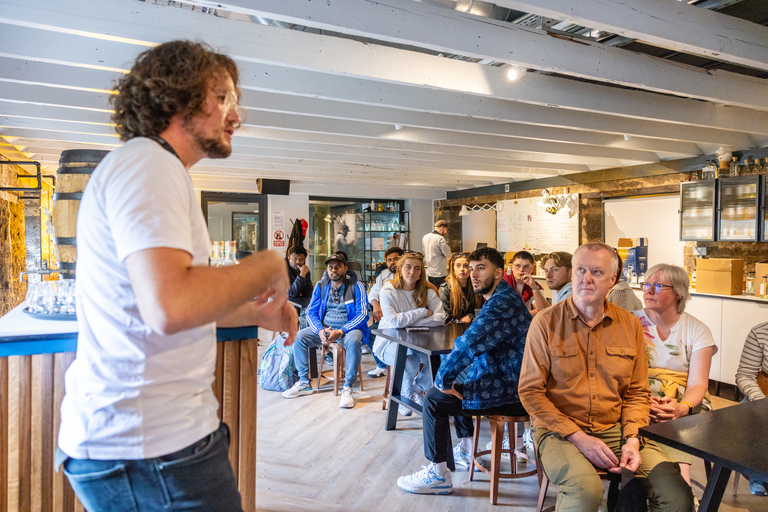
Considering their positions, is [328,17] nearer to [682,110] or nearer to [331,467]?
[331,467]

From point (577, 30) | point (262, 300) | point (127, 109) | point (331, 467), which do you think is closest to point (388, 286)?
point (331, 467)

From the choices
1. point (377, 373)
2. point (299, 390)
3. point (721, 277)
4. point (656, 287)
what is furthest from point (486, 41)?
point (721, 277)

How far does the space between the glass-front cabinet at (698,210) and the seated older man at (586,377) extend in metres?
4.04

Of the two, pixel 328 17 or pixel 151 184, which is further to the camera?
pixel 328 17

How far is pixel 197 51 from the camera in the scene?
97 cm

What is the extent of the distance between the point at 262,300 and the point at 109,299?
38cm

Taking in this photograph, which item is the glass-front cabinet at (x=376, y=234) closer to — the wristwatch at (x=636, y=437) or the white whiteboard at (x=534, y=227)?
the white whiteboard at (x=534, y=227)

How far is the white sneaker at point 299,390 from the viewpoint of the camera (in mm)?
4461

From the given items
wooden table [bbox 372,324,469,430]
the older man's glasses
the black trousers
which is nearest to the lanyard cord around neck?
the black trousers

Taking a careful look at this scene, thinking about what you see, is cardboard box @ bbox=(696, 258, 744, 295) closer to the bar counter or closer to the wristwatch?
the wristwatch

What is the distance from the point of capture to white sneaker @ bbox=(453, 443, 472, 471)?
3.13 m

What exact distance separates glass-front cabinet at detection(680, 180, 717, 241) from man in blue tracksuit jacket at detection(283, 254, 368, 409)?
12.4 ft

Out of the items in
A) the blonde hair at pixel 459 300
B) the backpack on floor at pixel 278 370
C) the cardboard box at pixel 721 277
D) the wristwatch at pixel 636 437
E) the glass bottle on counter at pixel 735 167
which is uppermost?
the glass bottle on counter at pixel 735 167

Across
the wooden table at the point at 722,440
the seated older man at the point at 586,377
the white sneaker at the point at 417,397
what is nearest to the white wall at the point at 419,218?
the white sneaker at the point at 417,397
